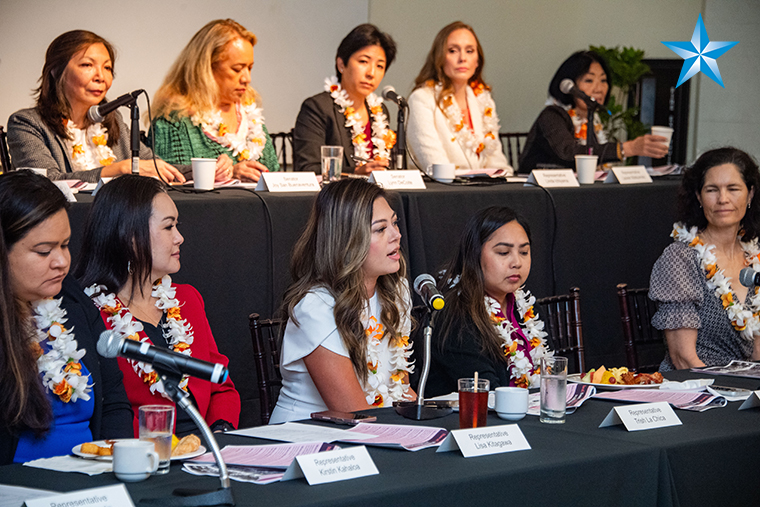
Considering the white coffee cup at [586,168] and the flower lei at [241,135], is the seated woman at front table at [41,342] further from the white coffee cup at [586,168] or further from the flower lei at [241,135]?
the white coffee cup at [586,168]

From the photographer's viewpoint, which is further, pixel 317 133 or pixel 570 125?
pixel 570 125

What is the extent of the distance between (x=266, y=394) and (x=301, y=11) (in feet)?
13.0

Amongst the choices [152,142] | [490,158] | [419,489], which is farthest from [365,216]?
[490,158]

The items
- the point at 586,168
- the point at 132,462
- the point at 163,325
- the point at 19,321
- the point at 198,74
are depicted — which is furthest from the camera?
the point at 586,168

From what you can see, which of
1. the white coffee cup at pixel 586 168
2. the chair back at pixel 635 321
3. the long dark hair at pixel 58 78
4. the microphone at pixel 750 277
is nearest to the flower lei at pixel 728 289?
the chair back at pixel 635 321

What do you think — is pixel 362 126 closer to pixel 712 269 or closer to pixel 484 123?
pixel 484 123

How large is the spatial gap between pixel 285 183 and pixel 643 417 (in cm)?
173

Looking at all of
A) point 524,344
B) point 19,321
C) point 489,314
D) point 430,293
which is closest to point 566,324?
point 524,344

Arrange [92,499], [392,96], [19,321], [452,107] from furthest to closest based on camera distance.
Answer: [452,107] → [392,96] → [19,321] → [92,499]

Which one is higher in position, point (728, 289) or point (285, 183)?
point (285, 183)

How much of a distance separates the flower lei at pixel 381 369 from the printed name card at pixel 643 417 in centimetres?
68

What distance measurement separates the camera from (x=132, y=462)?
1323 mm

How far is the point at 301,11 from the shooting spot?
5.73 metres

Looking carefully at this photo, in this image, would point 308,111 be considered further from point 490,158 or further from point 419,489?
point 419,489
